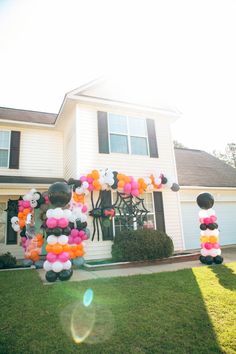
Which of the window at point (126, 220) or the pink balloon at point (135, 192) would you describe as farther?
the window at point (126, 220)

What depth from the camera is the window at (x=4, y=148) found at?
11031 millimetres

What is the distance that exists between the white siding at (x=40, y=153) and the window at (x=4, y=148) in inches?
11.7

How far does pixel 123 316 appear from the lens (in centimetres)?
366

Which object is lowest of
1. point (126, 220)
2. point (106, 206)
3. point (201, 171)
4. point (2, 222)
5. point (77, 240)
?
point (77, 240)

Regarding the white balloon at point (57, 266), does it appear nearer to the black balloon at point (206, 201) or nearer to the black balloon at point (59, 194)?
the black balloon at point (59, 194)

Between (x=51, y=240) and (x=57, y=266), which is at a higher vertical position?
(x=51, y=240)

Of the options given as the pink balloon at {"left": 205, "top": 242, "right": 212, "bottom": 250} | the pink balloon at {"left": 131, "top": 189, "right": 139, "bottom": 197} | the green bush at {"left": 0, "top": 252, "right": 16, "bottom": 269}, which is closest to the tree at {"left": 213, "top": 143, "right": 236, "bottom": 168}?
the pink balloon at {"left": 131, "top": 189, "right": 139, "bottom": 197}

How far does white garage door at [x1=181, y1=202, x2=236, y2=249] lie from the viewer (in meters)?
11.8

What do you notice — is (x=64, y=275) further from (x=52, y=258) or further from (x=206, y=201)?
(x=206, y=201)

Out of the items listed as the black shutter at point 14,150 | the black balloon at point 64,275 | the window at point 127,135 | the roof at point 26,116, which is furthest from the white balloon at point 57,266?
the roof at point 26,116

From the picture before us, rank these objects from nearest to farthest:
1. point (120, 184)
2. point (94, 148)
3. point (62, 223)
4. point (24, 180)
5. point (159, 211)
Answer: point (62, 223)
point (120, 184)
point (94, 148)
point (159, 211)
point (24, 180)

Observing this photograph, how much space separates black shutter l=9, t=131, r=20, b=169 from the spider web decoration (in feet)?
16.5

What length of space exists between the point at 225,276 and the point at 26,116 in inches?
454

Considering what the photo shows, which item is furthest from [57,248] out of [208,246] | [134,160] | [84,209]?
[134,160]
